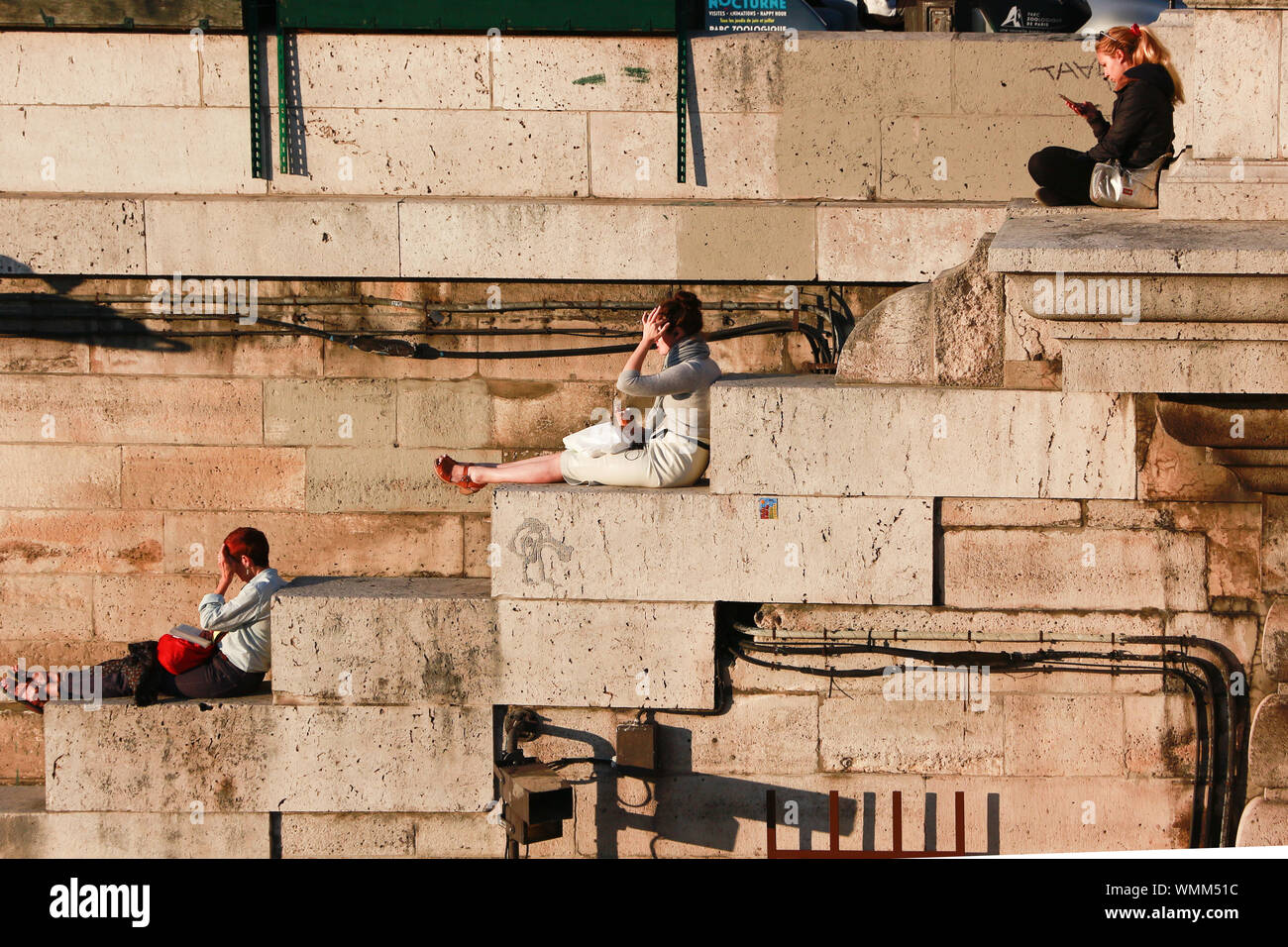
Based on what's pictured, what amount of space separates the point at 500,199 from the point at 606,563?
292cm

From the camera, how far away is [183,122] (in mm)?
7617

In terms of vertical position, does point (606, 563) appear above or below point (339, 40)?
below

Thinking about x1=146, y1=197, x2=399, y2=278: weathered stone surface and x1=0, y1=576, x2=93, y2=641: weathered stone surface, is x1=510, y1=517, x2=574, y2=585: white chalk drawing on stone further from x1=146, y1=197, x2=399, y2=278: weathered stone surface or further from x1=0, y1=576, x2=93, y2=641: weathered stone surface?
x1=0, y1=576, x2=93, y2=641: weathered stone surface

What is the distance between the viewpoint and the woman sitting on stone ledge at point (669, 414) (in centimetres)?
599

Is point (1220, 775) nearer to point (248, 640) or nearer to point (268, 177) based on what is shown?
point (248, 640)

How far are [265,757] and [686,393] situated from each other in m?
2.76

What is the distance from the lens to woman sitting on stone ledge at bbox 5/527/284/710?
6.11m

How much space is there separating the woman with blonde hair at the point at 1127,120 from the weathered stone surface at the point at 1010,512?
1.61 m

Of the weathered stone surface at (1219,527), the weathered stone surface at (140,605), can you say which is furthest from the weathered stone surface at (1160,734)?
the weathered stone surface at (140,605)

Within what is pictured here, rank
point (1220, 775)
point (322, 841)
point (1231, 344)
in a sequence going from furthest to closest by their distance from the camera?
point (322, 841) < point (1220, 775) < point (1231, 344)

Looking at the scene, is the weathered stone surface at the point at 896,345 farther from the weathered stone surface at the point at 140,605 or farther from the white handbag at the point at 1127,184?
the weathered stone surface at the point at 140,605

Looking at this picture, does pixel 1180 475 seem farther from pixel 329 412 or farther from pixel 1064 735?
pixel 329 412

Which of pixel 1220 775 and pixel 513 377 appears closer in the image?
pixel 1220 775

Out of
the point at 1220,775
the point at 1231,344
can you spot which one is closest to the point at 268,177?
the point at 1231,344
